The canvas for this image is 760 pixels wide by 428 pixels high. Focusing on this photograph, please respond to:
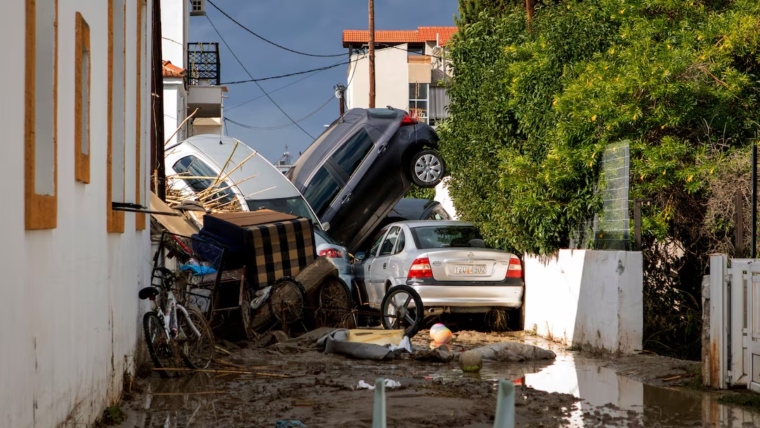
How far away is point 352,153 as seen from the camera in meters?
21.8

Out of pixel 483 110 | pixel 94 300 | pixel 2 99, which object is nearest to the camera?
pixel 2 99

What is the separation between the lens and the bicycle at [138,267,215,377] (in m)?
10.6

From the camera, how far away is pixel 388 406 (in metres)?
8.77

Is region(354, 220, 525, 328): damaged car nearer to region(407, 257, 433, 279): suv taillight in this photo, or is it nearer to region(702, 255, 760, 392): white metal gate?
region(407, 257, 433, 279): suv taillight

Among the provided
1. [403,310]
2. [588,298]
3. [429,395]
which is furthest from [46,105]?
[403,310]

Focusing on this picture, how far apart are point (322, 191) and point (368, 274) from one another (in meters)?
4.15

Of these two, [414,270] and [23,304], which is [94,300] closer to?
[23,304]

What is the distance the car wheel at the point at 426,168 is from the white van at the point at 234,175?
100 inches

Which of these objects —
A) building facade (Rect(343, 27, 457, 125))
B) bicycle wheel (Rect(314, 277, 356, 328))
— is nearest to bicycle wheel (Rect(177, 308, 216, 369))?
bicycle wheel (Rect(314, 277, 356, 328))

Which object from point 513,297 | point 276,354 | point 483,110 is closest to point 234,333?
point 276,354

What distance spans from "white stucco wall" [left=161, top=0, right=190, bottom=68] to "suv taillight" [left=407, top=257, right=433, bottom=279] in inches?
958

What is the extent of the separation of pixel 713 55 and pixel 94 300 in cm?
913

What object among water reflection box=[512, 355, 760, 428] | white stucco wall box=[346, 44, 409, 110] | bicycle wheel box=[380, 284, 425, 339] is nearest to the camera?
water reflection box=[512, 355, 760, 428]

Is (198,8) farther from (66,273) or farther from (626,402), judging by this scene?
(66,273)
